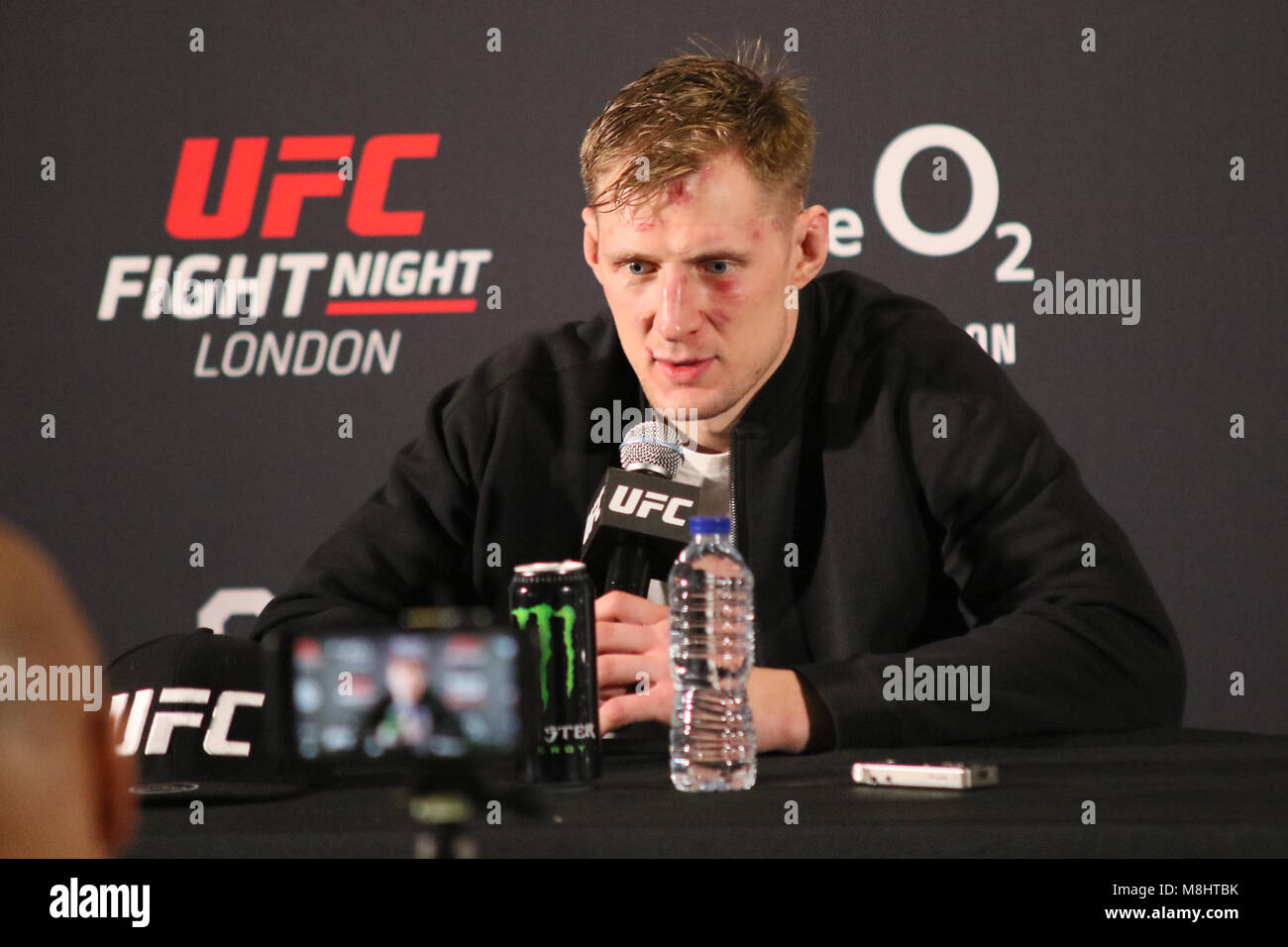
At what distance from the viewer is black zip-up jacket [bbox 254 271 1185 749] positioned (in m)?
1.99

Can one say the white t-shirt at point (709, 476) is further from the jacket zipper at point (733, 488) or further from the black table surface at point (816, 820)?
the black table surface at point (816, 820)

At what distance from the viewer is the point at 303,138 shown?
10.7 feet

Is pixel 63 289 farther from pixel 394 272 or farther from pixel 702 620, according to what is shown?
pixel 702 620

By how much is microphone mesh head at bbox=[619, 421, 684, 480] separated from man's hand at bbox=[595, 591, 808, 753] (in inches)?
14.4

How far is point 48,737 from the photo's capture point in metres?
0.49

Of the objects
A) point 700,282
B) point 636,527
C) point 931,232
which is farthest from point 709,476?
point 931,232

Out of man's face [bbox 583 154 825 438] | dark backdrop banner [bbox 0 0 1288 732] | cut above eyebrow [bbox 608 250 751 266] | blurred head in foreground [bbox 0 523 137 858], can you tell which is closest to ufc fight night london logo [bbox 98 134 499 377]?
dark backdrop banner [bbox 0 0 1288 732]

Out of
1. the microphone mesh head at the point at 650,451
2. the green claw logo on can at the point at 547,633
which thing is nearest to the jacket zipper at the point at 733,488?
the microphone mesh head at the point at 650,451

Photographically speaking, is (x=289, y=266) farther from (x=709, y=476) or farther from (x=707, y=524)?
(x=707, y=524)

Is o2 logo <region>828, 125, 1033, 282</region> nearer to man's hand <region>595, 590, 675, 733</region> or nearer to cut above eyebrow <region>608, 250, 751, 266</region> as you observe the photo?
cut above eyebrow <region>608, 250, 751, 266</region>

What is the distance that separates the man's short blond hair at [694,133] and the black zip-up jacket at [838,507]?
28 centimetres
